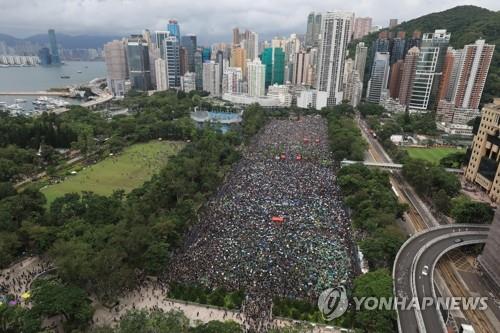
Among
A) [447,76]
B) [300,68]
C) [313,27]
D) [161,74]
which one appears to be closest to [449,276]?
[447,76]

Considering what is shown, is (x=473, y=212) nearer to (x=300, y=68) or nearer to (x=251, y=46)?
(x=300, y=68)

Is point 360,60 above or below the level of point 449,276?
above

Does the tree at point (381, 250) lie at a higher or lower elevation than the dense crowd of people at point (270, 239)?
higher

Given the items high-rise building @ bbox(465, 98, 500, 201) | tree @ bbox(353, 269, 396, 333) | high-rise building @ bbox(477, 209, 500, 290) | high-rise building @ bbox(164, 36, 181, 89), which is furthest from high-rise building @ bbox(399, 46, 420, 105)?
tree @ bbox(353, 269, 396, 333)

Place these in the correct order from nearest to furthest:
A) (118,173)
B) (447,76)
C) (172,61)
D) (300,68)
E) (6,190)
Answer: (6,190)
(118,173)
(447,76)
(172,61)
(300,68)

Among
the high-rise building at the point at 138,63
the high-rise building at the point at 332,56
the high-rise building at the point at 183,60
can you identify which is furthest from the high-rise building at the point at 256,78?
the high-rise building at the point at 138,63

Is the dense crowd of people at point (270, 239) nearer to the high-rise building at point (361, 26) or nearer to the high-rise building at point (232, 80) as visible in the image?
the high-rise building at point (232, 80)

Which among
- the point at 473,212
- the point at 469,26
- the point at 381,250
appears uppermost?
the point at 469,26
